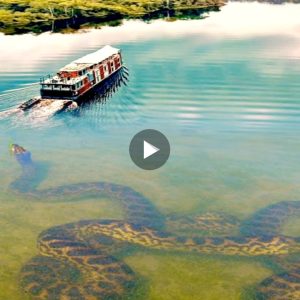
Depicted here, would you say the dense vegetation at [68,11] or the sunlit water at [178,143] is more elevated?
the dense vegetation at [68,11]

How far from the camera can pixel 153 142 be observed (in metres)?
38.5

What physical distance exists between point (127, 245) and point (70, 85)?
28.3 meters

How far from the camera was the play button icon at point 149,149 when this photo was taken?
33.7 meters

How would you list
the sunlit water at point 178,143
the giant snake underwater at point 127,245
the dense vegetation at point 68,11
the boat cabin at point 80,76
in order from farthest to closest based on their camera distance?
1. the dense vegetation at point 68,11
2. the boat cabin at point 80,76
3. the sunlit water at point 178,143
4. the giant snake underwater at point 127,245

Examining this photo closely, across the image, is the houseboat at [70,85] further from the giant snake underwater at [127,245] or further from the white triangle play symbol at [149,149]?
the giant snake underwater at [127,245]

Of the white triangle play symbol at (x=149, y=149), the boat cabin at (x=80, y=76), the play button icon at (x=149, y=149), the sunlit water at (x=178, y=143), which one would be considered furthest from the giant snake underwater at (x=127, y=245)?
the boat cabin at (x=80, y=76)

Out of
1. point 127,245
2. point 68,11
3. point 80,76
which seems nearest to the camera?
point 127,245

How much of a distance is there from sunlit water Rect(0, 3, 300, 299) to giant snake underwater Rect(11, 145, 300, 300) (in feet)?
2.37

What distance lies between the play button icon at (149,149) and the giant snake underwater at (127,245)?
4.30 m

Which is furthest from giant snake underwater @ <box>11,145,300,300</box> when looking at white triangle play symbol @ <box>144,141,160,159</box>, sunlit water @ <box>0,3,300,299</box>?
white triangle play symbol @ <box>144,141,160,159</box>

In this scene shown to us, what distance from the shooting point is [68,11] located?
4449 inches

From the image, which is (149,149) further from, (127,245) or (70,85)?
(70,85)

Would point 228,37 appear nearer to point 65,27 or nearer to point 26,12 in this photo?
point 65,27

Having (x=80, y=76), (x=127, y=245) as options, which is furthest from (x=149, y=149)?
(x=80, y=76)
